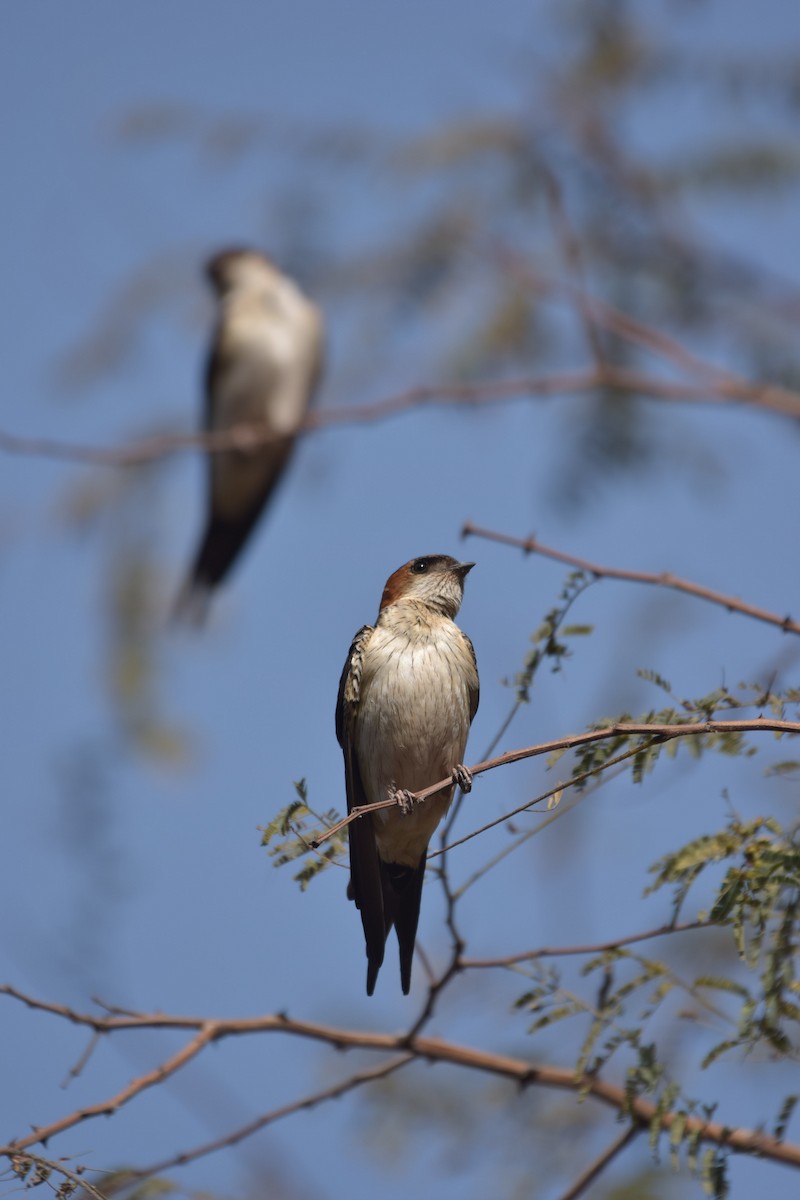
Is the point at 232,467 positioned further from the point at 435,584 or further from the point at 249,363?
the point at 435,584

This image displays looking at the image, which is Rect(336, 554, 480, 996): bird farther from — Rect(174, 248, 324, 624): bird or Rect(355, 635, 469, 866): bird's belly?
Answer: Rect(174, 248, 324, 624): bird

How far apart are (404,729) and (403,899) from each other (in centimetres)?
44

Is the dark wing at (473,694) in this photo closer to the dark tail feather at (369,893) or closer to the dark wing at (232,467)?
the dark tail feather at (369,893)

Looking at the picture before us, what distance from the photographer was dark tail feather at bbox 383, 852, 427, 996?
10.5 feet

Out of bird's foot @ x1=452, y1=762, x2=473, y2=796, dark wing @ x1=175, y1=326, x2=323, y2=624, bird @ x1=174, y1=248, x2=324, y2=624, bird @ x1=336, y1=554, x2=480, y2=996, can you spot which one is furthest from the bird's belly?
bird @ x1=174, y1=248, x2=324, y2=624

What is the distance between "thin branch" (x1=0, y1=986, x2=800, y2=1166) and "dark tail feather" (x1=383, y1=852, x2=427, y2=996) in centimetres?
36

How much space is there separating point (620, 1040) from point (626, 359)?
335 centimetres

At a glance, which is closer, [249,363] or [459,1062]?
[459,1062]

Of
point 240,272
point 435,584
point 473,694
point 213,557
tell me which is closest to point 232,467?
point 213,557

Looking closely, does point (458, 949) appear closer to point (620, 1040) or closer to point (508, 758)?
point (620, 1040)

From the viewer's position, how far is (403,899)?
332 cm

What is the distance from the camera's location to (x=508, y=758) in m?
1.96

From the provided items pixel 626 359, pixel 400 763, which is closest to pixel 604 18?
pixel 626 359

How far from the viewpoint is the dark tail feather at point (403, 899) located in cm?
319
